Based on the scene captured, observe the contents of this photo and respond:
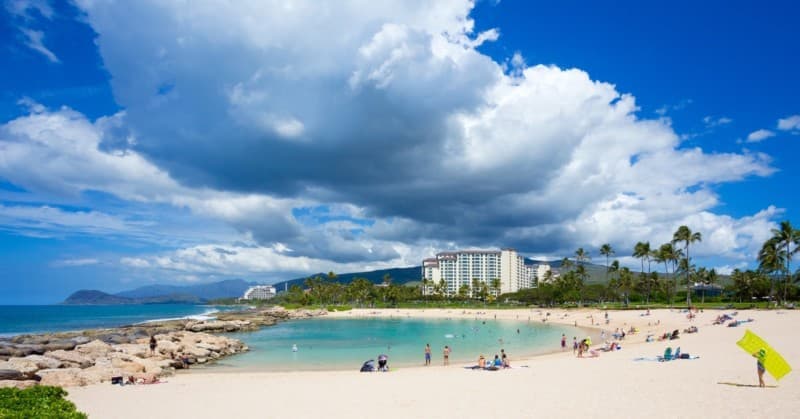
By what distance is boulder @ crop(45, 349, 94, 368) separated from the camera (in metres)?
31.1

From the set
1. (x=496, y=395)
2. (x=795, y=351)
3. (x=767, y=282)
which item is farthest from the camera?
(x=767, y=282)

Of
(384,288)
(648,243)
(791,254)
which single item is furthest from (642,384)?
(384,288)

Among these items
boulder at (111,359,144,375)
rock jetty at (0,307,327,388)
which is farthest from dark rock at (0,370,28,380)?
boulder at (111,359,144,375)

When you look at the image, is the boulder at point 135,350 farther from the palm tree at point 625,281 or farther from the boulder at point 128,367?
the palm tree at point 625,281

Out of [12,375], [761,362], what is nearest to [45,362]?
[12,375]

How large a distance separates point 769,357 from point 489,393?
32.9ft

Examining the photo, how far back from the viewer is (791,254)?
3105 inches

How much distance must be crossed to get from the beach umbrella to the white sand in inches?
24.5

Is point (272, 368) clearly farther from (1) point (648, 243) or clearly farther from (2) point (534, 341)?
(1) point (648, 243)

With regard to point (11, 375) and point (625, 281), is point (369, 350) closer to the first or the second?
point (11, 375)

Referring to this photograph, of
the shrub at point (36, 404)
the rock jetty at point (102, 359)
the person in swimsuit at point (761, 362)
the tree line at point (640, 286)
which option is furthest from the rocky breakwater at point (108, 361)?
the tree line at point (640, 286)

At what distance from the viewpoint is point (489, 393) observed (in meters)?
18.7

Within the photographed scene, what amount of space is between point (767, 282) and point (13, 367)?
13284cm

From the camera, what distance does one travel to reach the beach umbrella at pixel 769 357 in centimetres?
1639
